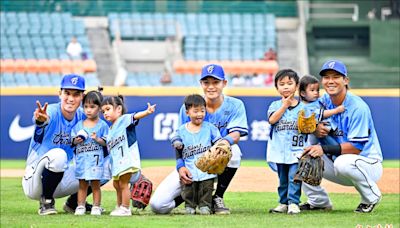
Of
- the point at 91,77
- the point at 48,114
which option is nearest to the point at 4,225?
the point at 48,114

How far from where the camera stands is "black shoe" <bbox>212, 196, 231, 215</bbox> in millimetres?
7962

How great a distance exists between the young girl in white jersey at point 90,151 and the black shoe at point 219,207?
984mm

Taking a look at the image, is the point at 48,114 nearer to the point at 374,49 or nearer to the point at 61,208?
the point at 61,208

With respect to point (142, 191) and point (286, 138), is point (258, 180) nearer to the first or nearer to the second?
point (286, 138)

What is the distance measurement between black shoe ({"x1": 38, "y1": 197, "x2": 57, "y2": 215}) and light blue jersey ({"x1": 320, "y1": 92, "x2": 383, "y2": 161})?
254 cm

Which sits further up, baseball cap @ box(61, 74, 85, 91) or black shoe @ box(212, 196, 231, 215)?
baseball cap @ box(61, 74, 85, 91)

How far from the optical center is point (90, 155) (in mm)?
7922

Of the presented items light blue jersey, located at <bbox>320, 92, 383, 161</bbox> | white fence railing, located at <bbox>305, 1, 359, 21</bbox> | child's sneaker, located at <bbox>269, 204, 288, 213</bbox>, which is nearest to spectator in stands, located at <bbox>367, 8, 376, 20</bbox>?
white fence railing, located at <bbox>305, 1, 359, 21</bbox>

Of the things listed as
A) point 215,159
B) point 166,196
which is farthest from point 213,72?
point 166,196

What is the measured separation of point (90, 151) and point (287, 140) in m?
1.69

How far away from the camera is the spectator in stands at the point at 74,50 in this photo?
23.6 meters

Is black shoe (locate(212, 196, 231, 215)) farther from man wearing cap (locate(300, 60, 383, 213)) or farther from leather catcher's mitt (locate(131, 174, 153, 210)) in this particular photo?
man wearing cap (locate(300, 60, 383, 213))

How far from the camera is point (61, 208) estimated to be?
29.1 feet

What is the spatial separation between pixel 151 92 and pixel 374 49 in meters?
10.6
